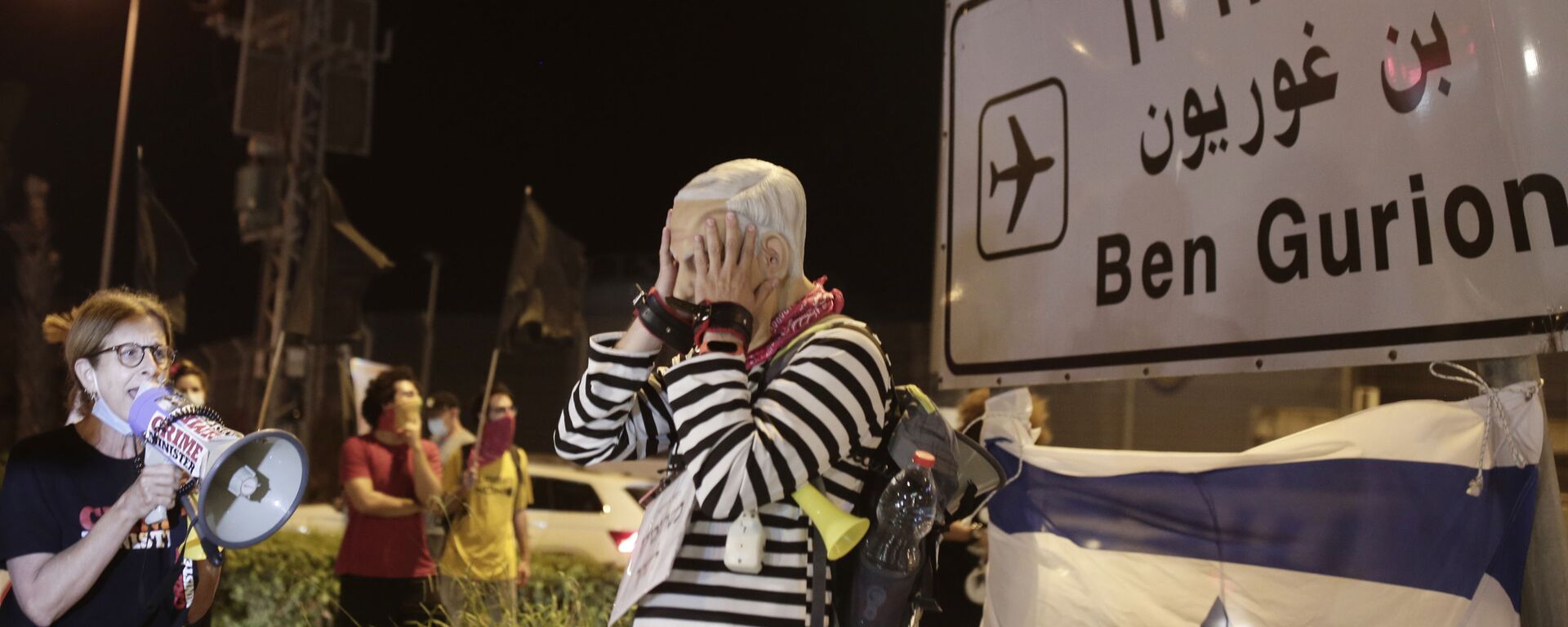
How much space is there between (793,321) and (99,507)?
1.72 m

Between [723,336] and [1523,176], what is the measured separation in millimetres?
1311

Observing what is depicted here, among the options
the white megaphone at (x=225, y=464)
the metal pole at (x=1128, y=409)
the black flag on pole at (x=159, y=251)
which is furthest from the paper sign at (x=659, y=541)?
the metal pole at (x=1128, y=409)

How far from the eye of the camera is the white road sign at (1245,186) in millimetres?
1874

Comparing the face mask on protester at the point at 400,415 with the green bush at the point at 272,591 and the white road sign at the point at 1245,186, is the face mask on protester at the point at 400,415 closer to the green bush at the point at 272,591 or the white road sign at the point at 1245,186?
the green bush at the point at 272,591

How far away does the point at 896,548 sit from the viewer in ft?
6.56

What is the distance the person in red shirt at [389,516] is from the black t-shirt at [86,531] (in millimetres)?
3081

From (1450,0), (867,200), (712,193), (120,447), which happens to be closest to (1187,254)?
(1450,0)

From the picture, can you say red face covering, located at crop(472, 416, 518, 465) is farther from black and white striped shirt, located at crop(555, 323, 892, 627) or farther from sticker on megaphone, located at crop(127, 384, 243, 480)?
black and white striped shirt, located at crop(555, 323, 892, 627)

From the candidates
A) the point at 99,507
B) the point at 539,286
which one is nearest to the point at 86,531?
the point at 99,507

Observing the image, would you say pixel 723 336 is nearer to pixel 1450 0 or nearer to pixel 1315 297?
pixel 1315 297

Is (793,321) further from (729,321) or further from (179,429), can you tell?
(179,429)

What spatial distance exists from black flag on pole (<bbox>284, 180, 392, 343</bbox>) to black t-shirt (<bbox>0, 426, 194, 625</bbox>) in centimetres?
659

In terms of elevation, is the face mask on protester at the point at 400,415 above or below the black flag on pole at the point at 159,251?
below

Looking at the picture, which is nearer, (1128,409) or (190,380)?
(190,380)
